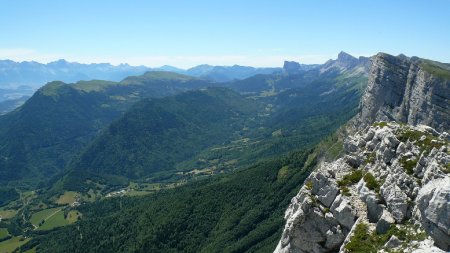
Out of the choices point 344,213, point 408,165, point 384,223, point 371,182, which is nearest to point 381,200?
point 384,223

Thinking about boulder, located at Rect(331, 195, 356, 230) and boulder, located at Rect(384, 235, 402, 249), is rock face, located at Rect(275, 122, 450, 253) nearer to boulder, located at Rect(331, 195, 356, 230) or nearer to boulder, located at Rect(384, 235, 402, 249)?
boulder, located at Rect(331, 195, 356, 230)

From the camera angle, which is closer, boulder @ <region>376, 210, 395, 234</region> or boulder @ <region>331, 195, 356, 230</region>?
boulder @ <region>376, 210, 395, 234</region>

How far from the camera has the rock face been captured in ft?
176

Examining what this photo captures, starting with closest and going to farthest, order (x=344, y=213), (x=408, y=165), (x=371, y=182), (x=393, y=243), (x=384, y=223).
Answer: (x=393, y=243) < (x=384, y=223) < (x=408, y=165) < (x=344, y=213) < (x=371, y=182)

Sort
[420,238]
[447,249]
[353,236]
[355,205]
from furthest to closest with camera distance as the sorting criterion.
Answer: [355,205] < [353,236] < [420,238] < [447,249]

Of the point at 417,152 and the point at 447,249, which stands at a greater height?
the point at 417,152

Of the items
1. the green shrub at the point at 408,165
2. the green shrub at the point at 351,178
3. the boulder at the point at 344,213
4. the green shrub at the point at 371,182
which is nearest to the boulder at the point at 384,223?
the boulder at the point at 344,213

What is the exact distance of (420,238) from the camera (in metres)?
53.7

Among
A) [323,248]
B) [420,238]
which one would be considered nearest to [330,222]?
[323,248]

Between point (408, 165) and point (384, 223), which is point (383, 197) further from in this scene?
point (408, 165)

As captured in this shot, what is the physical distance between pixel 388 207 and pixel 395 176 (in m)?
5.46

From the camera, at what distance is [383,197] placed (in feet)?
209

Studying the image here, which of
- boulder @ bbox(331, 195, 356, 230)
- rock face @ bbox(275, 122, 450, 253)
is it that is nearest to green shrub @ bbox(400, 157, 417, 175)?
rock face @ bbox(275, 122, 450, 253)

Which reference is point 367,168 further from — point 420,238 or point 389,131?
point 420,238
